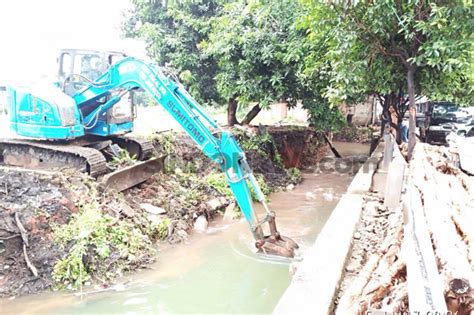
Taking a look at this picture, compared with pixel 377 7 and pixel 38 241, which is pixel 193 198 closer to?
pixel 38 241

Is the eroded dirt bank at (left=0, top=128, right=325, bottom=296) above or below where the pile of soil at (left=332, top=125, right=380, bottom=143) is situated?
below

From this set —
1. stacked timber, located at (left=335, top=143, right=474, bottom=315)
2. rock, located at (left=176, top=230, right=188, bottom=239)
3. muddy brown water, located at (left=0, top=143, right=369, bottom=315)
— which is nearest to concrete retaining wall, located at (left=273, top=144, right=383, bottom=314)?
stacked timber, located at (left=335, top=143, right=474, bottom=315)

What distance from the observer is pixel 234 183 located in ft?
21.7

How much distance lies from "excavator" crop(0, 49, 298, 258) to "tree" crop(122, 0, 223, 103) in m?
4.31

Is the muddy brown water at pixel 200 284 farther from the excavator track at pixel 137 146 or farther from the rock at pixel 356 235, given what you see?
the excavator track at pixel 137 146

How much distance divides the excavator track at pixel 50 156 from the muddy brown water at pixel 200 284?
7.17 ft

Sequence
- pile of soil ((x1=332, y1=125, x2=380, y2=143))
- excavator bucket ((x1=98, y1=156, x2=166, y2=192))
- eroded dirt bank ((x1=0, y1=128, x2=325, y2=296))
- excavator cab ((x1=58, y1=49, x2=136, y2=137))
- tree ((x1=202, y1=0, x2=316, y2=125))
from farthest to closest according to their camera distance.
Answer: pile of soil ((x1=332, y1=125, x2=380, y2=143))
tree ((x1=202, y1=0, x2=316, y2=125))
excavator cab ((x1=58, y1=49, x2=136, y2=137))
excavator bucket ((x1=98, y1=156, x2=166, y2=192))
eroded dirt bank ((x1=0, y1=128, x2=325, y2=296))

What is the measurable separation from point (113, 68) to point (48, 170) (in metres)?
2.41

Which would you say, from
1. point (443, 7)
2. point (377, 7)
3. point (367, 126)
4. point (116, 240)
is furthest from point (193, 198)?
point (367, 126)

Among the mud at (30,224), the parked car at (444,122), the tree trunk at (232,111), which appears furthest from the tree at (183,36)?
the parked car at (444,122)

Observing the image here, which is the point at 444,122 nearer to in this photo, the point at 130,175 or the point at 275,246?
the point at 275,246

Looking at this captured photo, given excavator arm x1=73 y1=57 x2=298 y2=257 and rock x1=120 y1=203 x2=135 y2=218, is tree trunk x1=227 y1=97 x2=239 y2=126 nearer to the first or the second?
excavator arm x1=73 y1=57 x2=298 y2=257

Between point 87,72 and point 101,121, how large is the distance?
3.51ft

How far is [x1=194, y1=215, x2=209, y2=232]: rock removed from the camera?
8.51 m
